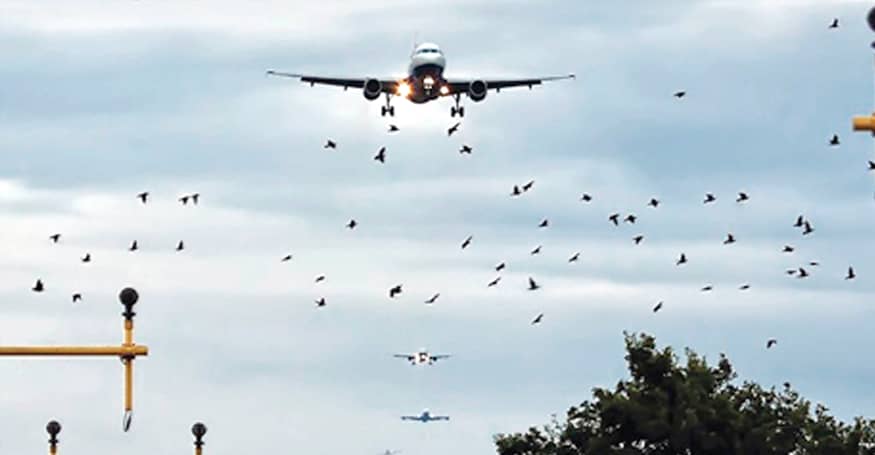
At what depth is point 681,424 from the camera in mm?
95750

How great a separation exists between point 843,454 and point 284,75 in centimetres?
4136

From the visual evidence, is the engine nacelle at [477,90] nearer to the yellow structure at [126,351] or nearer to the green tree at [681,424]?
the green tree at [681,424]

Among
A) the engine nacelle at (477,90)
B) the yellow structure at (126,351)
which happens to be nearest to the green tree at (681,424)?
the engine nacelle at (477,90)

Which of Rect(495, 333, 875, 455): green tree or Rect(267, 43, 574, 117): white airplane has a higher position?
Rect(267, 43, 574, 117): white airplane

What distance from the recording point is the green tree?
95.8m

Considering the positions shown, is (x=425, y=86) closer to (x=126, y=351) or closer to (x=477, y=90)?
(x=477, y=90)

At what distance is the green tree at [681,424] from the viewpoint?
9581cm

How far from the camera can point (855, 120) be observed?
3066 cm

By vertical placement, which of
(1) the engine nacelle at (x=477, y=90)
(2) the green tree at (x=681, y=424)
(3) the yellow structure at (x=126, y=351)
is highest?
(1) the engine nacelle at (x=477, y=90)

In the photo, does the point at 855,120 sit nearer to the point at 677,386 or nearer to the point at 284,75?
the point at 677,386

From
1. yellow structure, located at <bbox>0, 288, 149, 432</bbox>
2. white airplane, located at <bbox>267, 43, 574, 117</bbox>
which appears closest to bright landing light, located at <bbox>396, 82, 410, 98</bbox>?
white airplane, located at <bbox>267, 43, 574, 117</bbox>

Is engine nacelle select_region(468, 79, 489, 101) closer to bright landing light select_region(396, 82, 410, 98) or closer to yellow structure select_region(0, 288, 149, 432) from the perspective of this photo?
bright landing light select_region(396, 82, 410, 98)

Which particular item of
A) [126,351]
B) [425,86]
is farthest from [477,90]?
[126,351]

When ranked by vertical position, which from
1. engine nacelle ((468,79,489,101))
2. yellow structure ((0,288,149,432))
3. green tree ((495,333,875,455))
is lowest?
yellow structure ((0,288,149,432))
